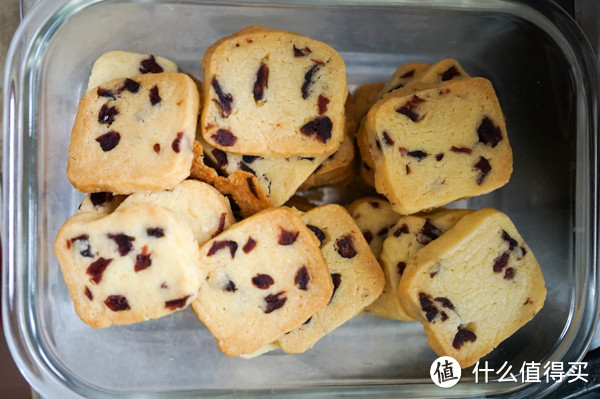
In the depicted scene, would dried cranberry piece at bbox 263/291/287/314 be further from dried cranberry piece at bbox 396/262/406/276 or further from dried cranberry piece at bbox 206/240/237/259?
dried cranberry piece at bbox 396/262/406/276

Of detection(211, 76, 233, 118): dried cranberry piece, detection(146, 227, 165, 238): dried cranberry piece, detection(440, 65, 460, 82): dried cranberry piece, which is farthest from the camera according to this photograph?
detection(440, 65, 460, 82): dried cranberry piece

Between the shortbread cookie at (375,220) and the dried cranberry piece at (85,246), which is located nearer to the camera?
the dried cranberry piece at (85,246)

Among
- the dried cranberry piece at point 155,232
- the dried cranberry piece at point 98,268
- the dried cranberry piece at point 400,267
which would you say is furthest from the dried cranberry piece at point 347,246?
the dried cranberry piece at point 98,268

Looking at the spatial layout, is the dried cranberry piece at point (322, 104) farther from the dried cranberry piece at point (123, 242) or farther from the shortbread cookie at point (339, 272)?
the dried cranberry piece at point (123, 242)

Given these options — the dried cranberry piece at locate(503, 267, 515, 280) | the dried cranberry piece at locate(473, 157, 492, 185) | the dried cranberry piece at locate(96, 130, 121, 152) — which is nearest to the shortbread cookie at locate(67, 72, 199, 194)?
the dried cranberry piece at locate(96, 130, 121, 152)

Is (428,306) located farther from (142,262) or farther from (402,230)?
(142,262)

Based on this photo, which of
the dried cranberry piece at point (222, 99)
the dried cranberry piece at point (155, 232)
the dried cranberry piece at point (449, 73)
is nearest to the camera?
the dried cranberry piece at point (155, 232)
